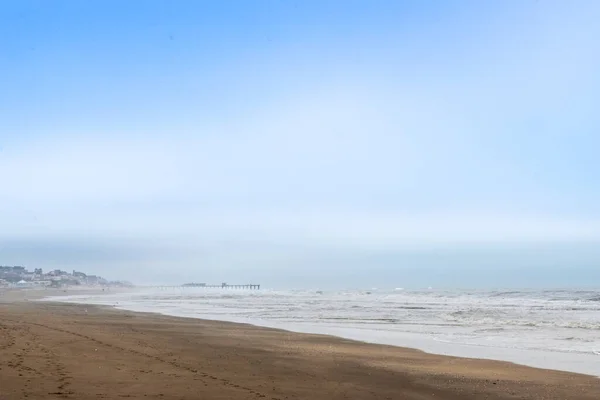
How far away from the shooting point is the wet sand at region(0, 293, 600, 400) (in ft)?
31.7

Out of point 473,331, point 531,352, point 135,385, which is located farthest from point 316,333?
point 135,385

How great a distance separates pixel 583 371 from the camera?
44.9 feet

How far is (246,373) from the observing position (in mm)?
12062

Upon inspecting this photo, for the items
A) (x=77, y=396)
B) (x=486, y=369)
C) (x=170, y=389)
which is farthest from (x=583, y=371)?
(x=77, y=396)

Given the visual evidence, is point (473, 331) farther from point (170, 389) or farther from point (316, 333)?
point (170, 389)

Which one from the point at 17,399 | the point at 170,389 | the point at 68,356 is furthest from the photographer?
the point at 68,356

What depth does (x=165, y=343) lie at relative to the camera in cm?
1753

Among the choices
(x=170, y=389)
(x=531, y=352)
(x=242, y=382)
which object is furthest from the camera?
(x=531, y=352)

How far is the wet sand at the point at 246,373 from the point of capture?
31.7ft

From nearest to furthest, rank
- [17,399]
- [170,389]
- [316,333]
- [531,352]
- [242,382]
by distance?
[17,399] → [170,389] → [242,382] → [531,352] → [316,333]

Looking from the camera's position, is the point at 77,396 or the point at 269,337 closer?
the point at 77,396

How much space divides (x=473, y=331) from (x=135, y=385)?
18184 mm

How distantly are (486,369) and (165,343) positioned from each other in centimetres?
943

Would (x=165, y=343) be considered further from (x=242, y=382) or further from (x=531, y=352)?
(x=531, y=352)
